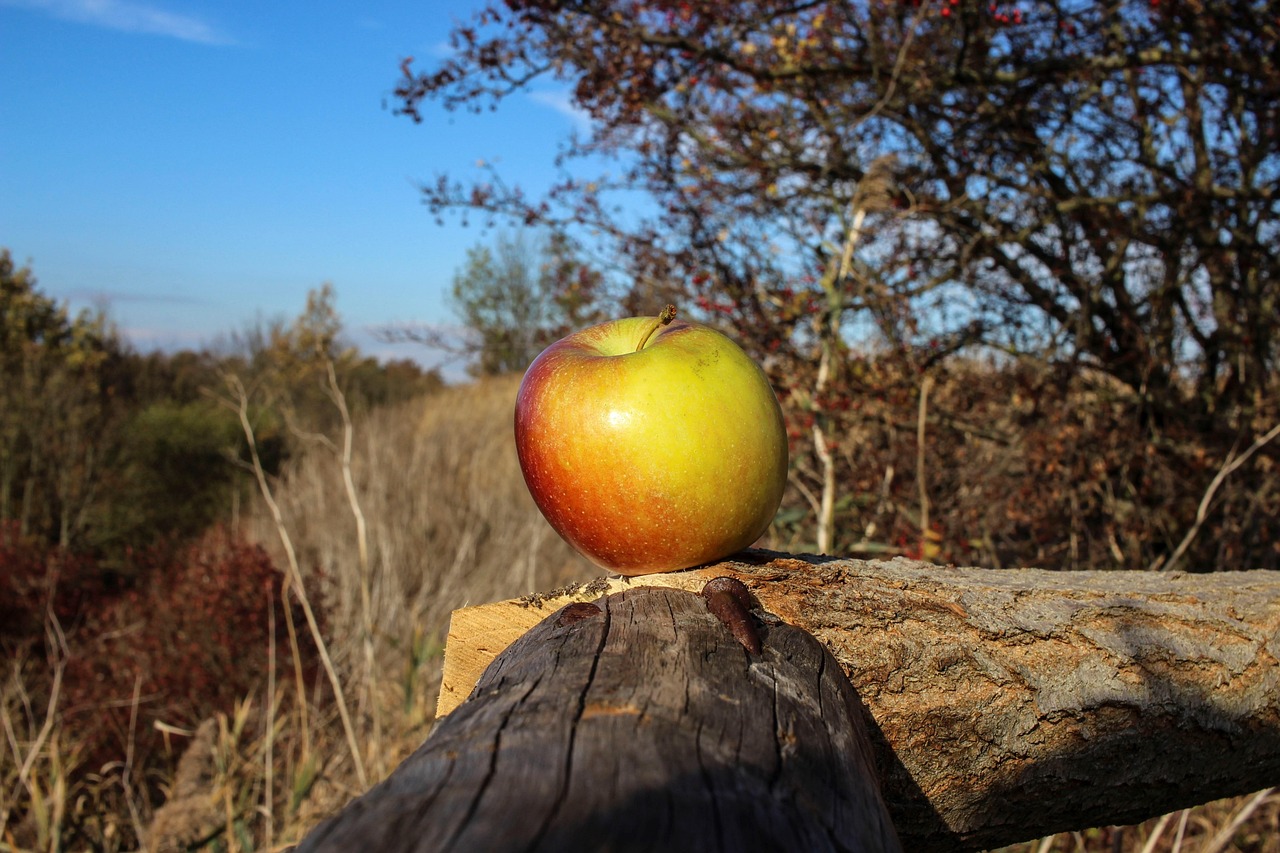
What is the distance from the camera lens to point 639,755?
0.83 metres

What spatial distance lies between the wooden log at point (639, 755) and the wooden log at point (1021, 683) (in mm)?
137

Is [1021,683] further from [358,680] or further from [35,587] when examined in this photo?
[35,587]

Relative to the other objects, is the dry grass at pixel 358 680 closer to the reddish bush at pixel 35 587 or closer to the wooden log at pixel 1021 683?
the reddish bush at pixel 35 587

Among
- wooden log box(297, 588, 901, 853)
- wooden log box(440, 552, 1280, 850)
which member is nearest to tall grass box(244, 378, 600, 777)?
wooden log box(440, 552, 1280, 850)

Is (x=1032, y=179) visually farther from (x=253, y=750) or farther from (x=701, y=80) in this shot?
(x=253, y=750)

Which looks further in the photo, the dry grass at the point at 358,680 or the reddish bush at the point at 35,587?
the reddish bush at the point at 35,587

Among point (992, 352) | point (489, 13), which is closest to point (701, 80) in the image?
point (489, 13)

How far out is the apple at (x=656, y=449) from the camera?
1.33 meters

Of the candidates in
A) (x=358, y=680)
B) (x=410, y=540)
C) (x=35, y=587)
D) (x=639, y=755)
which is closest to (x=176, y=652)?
(x=410, y=540)

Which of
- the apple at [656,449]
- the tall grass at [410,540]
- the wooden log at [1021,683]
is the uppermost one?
the apple at [656,449]

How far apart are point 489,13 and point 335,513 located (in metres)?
4.76

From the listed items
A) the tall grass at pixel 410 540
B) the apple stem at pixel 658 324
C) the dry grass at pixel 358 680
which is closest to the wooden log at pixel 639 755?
the apple stem at pixel 658 324

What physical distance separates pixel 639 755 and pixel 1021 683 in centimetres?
78

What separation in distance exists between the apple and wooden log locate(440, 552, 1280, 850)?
0.27 feet
